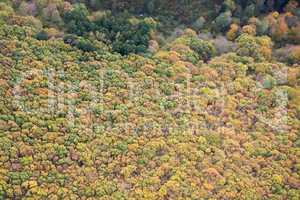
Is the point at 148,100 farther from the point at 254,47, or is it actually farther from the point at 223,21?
the point at 223,21

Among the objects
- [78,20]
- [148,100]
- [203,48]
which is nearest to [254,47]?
Result: [203,48]

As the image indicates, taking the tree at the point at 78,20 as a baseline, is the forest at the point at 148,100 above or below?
below

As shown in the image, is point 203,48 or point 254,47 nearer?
point 203,48

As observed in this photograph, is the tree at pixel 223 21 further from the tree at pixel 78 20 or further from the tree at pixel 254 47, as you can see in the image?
the tree at pixel 78 20

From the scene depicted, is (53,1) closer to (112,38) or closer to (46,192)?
(112,38)

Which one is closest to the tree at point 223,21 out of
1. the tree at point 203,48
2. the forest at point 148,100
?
the forest at point 148,100

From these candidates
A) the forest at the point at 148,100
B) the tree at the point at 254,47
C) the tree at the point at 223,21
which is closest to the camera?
the forest at the point at 148,100

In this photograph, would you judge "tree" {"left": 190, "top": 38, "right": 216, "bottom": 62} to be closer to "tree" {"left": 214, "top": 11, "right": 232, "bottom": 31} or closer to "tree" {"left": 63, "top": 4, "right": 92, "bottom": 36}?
"tree" {"left": 214, "top": 11, "right": 232, "bottom": 31}

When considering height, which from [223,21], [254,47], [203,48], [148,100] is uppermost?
[223,21]

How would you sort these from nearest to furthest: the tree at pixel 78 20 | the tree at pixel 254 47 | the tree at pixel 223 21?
the tree at pixel 78 20 → the tree at pixel 254 47 → the tree at pixel 223 21
